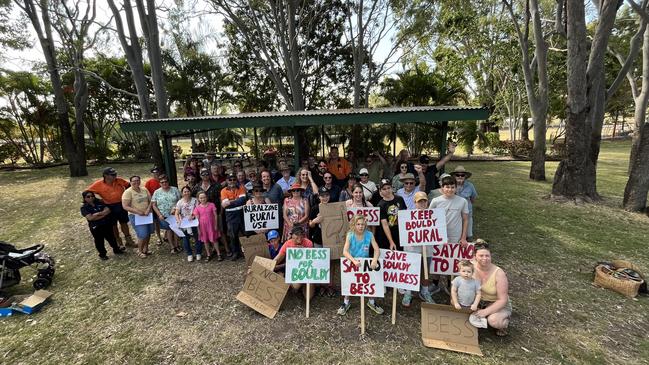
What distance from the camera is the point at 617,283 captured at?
4375 mm

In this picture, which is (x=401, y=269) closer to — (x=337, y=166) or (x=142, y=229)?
(x=337, y=166)

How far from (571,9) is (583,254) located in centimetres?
706

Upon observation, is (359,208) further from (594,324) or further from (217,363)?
(594,324)

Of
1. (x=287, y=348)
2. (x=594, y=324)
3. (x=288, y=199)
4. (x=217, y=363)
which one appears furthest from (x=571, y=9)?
(x=217, y=363)

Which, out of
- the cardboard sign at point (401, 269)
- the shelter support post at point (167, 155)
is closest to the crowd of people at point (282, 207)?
the cardboard sign at point (401, 269)

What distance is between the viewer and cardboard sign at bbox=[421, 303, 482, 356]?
3.38m

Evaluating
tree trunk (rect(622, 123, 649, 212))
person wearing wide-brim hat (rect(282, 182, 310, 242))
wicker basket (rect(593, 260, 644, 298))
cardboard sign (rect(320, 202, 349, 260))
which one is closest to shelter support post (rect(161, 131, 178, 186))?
person wearing wide-brim hat (rect(282, 182, 310, 242))

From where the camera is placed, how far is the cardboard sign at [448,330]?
11.1 ft

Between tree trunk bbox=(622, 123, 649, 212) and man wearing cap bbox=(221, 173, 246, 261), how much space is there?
31.7 feet

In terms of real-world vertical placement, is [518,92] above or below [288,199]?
above

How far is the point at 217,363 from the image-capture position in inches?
130

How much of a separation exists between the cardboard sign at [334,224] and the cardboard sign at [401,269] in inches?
37.9

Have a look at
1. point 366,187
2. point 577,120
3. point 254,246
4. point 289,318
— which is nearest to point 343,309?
point 289,318

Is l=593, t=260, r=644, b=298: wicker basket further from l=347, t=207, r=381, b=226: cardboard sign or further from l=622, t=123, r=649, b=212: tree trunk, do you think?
l=622, t=123, r=649, b=212: tree trunk
